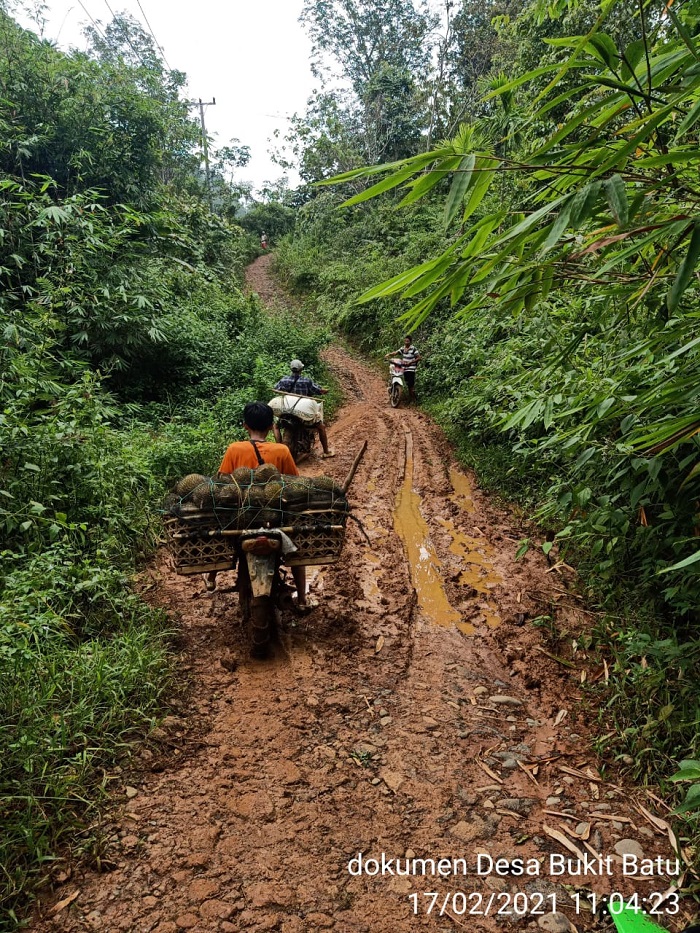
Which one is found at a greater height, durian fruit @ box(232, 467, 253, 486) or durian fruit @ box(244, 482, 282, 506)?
durian fruit @ box(232, 467, 253, 486)

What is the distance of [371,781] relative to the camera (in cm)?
275

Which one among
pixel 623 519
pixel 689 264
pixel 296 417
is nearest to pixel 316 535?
pixel 623 519

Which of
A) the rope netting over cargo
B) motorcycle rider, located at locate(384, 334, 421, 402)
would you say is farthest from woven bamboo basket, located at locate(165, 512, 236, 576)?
motorcycle rider, located at locate(384, 334, 421, 402)

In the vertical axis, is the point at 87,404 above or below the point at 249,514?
above

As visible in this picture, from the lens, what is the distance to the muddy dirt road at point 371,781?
2.14 m

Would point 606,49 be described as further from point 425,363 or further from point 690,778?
point 425,363

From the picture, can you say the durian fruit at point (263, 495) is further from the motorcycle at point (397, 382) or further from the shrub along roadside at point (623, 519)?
the motorcycle at point (397, 382)

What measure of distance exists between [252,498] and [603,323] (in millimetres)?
2670

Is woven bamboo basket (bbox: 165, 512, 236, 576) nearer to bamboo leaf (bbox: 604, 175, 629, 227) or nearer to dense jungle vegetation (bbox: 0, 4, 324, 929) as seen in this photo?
dense jungle vegetation (bbox: 0, 4, 324, 929)

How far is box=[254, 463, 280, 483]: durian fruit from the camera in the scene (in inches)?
138

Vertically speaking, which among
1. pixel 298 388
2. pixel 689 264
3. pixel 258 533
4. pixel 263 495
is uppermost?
pixel 689 264

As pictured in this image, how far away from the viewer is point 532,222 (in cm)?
112

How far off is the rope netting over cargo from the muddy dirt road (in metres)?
0.84

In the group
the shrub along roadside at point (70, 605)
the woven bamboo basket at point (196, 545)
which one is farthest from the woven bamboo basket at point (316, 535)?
the shrub along roadside at point (70, 605)
